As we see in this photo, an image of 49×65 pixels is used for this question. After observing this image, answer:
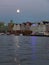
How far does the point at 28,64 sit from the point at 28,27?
6933 centimetres

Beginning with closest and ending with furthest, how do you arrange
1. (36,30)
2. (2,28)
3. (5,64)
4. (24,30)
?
(5,64), (24,30), (36,30), (2,28)

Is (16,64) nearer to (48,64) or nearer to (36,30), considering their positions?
(48,64)

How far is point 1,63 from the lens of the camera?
692 centimetres

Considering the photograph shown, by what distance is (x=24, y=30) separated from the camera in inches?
2830

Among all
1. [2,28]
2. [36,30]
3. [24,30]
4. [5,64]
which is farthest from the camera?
[2,28]

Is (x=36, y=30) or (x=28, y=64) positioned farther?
(x=36, y=30)

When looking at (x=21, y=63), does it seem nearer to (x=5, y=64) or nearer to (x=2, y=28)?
(x=5, y=64)

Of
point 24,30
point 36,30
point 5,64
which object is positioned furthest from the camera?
point 36,30

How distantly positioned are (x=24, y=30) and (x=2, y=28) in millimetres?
12530

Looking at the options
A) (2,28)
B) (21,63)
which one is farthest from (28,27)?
(21,63)

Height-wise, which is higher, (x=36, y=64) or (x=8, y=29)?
(x=36, y=64)

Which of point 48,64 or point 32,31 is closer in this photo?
point 48,64

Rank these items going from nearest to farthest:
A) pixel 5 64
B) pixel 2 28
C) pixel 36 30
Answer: pixel 5 64 → pixel 36 30 → pixel 2 28

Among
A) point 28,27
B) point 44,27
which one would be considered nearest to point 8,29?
point 28,27
